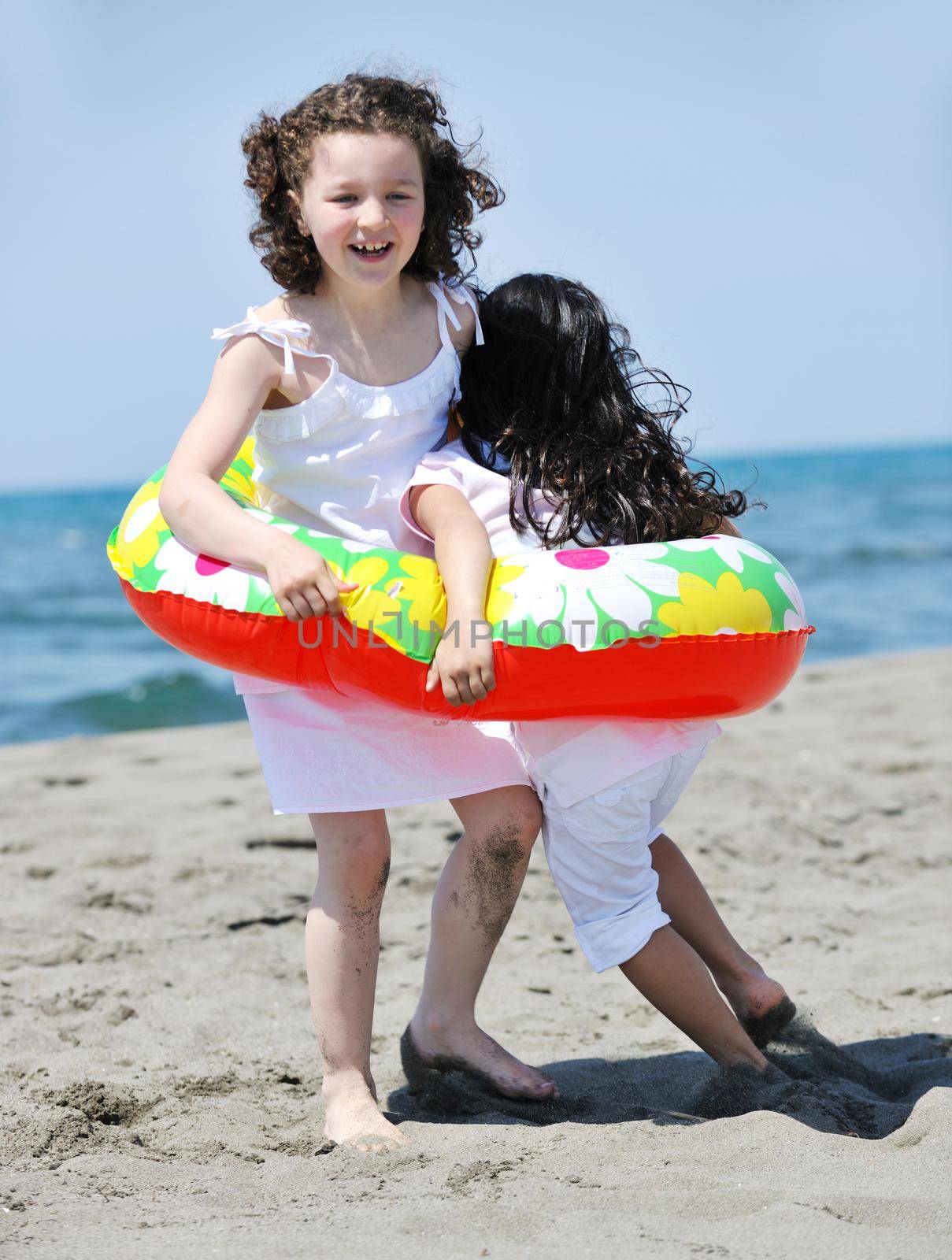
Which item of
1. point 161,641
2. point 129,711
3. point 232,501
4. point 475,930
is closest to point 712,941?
point 475,930

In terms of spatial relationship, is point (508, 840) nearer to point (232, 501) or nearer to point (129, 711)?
point (232, 501)

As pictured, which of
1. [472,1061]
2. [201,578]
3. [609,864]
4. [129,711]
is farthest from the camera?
[129,711]

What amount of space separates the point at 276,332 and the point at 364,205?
294 millimetres

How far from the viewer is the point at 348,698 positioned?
2.42 metres

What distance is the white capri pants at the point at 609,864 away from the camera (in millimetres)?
2375

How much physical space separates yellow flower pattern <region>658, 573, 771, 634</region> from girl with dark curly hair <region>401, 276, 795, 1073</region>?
158 mm

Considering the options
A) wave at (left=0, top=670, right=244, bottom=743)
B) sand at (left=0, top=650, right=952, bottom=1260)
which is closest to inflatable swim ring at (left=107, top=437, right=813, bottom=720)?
sand at (left=0, top=650, right=952, bottom=1260)

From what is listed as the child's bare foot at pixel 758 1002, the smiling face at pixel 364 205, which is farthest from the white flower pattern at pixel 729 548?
the child's bare foot at pixel 758 1002

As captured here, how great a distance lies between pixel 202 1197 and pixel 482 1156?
46 cm

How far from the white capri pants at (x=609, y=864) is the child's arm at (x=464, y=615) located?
0.35 m

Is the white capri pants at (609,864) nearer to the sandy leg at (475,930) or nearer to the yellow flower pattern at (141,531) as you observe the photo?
the sandy leg at (475,930)

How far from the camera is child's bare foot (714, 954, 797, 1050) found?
104 inches

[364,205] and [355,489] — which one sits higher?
[364,205]

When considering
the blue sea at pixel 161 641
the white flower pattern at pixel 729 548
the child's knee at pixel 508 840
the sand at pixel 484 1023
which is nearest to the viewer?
the sand at pixel 484 1023
